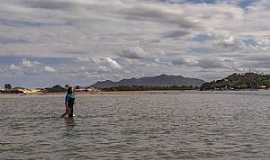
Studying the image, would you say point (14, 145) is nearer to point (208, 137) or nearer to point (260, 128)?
point (208, 137)

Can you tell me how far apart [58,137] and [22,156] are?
7795 mm

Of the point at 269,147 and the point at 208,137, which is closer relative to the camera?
the point at 269,147

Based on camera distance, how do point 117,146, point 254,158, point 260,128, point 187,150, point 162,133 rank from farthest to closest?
point 260,128 → point 162,133 → point 117,146 → point 187,150 → point 254,158

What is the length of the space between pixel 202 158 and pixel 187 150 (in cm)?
241

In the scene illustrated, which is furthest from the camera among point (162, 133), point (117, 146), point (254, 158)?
point (162, 133)

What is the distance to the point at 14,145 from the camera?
87.1ft

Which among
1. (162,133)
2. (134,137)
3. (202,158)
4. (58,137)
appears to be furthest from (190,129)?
(202,158)

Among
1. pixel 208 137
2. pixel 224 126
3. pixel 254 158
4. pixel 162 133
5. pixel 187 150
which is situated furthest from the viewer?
pixel 224 126

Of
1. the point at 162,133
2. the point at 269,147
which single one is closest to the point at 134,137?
the point at 162,133

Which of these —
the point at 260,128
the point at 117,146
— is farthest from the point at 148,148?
the point at 260,128

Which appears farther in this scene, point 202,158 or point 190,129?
point 190,129

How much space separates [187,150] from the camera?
2434 centimetres

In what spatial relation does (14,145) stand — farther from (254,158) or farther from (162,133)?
(254,158)

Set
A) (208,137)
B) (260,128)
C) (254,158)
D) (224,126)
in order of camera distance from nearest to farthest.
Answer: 1. (254,158)
2. (208,137)
3. (260,128)
4. (224,126)
